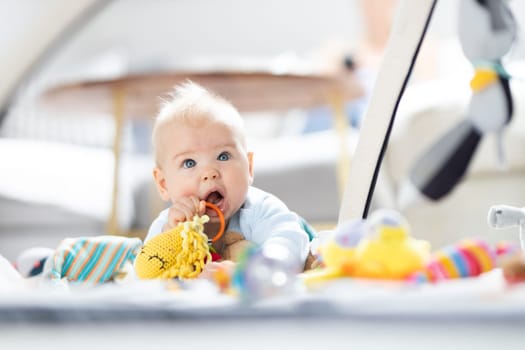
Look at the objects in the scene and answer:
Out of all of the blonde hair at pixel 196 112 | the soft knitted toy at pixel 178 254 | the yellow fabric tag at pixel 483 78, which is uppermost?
the blonde hair at pixel 196 112

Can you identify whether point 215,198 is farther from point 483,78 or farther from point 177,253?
point 483,78

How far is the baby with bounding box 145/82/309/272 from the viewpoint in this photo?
0.73m

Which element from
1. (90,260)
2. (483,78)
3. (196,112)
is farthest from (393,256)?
(90,260)

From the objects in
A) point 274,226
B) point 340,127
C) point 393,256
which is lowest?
point 393,256

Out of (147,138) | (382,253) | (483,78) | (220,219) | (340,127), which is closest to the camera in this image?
(382,253)

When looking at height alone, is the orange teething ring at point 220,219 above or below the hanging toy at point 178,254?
above

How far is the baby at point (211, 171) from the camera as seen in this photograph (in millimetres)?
725

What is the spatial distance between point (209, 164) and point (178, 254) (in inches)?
3.6

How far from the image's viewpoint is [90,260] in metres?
0.81

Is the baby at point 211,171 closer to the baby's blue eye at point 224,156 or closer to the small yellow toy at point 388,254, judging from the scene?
the baby's blue eye at point 224,156

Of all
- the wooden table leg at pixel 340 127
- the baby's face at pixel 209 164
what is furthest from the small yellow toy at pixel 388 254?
the wooden table leg at pixel 340 127

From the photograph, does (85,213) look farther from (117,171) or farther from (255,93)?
(255,93)

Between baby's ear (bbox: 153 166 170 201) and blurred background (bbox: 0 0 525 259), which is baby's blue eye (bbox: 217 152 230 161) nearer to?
baby's ear (bbox: 153 166 170 201)

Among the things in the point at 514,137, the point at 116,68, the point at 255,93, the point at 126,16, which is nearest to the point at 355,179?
the point at 514,137
